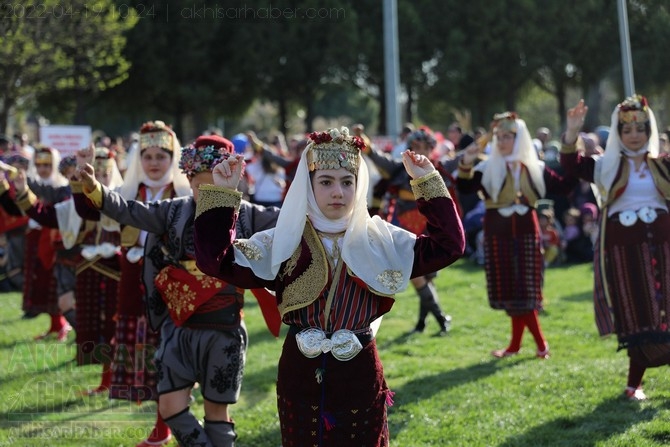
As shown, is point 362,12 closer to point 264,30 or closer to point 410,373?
point 264,30

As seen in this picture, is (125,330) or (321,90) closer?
(125,330)

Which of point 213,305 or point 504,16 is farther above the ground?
point 504,16

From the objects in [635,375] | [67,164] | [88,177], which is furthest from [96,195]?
[635,375]

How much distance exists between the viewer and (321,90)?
3139 cm

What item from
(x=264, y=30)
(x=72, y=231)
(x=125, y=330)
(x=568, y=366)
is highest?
(x=264, y=30)

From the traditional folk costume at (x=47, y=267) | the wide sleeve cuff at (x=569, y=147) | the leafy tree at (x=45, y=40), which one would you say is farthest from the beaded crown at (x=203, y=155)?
the leafy tree at (x=45, y=40)

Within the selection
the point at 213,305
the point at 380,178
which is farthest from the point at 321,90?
the point at 213,305

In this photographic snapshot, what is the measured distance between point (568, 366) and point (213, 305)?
11.8ft

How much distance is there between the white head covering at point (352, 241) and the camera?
3436 mm

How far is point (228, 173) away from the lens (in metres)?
3.40

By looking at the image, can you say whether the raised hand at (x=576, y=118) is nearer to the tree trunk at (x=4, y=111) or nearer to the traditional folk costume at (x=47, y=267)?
the traditional folk costume at (x=47, y=267)

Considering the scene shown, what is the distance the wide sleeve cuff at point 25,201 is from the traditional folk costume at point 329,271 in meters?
2.92

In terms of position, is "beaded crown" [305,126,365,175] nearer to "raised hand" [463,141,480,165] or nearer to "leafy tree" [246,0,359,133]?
"raised hand" [463,141,480,165]

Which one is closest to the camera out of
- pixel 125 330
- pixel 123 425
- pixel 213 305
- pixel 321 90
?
pixel 213 305
